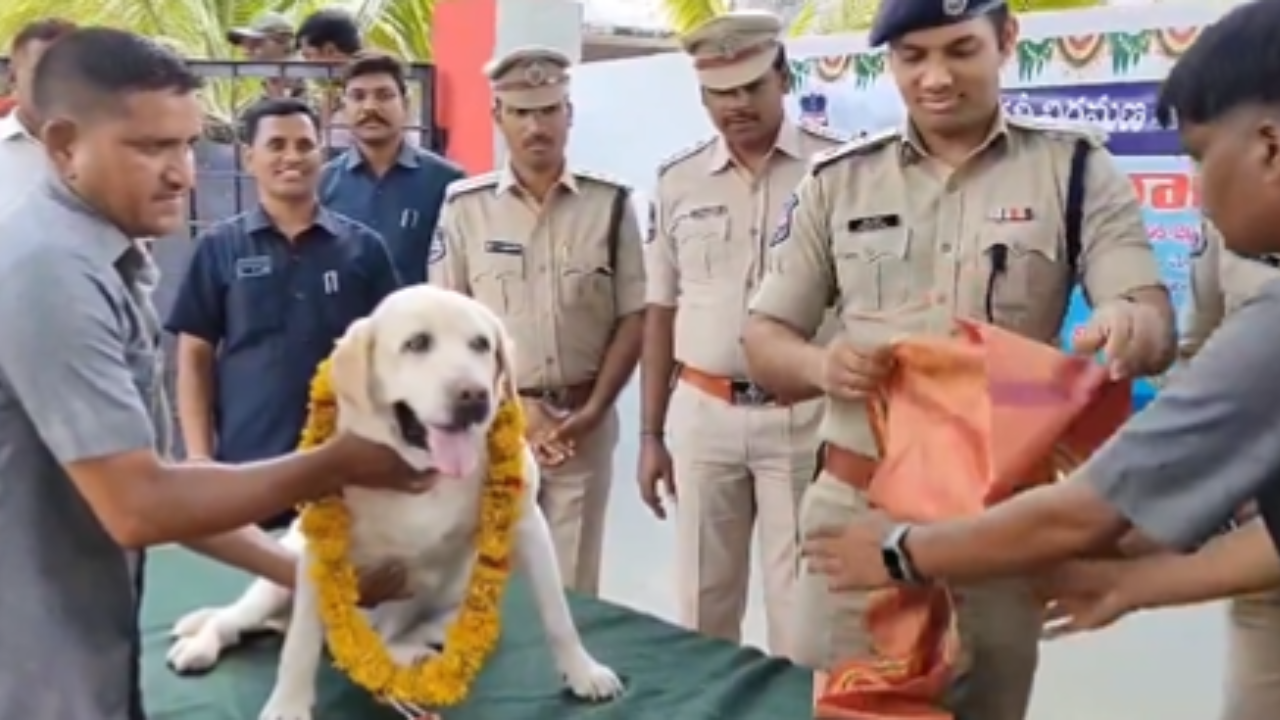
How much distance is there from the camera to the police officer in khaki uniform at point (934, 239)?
93.0 inches

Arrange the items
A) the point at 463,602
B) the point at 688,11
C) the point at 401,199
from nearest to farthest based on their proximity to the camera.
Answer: the point at 463,602
the point at 401,199
the point at 688,11

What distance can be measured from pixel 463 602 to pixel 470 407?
317 mm

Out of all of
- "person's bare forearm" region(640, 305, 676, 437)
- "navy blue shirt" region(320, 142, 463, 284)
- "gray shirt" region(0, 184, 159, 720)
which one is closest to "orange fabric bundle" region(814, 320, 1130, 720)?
"gray shirt" region(0, 184, 159, 720)

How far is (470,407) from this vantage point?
2.18 meters

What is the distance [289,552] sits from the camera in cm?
228

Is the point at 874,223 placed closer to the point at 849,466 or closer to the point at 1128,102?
the point at 849,466

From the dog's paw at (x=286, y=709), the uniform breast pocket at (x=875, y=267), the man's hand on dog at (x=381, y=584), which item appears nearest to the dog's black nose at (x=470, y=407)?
the man's hand on dog at (x=381, y=584)

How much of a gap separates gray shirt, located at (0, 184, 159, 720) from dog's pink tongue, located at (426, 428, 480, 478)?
0.55 metres

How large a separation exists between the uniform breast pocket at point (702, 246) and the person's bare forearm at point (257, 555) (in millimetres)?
1689

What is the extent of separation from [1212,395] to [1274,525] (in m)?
0.19

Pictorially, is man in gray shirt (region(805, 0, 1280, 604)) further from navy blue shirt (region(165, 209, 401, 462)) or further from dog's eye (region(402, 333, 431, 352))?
navy blue shirt (region(165, 209, 401, 462))

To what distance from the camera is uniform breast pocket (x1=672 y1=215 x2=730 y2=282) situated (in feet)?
12.2

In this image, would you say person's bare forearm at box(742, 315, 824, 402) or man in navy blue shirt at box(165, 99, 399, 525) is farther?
man in navy blue shirt at box(165, 99, 399, 525)

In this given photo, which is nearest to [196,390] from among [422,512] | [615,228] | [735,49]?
[615,228]
